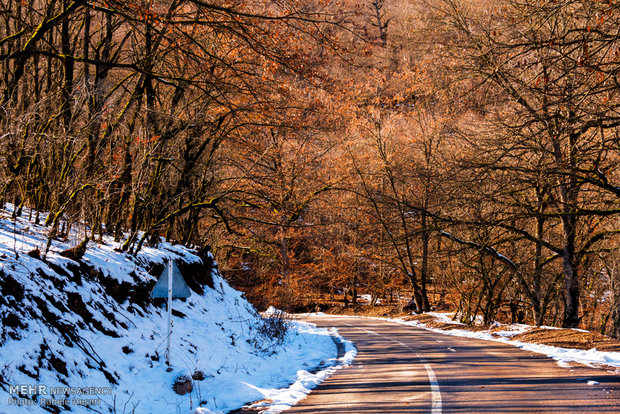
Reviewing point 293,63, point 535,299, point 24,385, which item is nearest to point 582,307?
point 535,299

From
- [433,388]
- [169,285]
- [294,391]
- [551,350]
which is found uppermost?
[169,285]

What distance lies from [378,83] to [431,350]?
67.8 feet

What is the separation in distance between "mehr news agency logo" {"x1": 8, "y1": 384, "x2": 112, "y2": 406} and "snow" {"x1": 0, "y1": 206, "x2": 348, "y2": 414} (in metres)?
0.02

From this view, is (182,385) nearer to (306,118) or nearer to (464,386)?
(464,386)

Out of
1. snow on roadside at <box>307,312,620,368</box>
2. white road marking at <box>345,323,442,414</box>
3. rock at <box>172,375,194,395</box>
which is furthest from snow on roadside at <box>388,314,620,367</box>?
rock at <box>172,375,194,395</box>

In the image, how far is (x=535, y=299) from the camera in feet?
62.6

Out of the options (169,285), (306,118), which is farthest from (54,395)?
(306,118)

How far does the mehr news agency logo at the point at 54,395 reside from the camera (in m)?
5.04

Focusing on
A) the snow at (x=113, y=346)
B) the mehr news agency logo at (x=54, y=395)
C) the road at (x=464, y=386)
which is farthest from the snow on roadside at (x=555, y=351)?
the mehr news agency logo at (x=54, y=395)

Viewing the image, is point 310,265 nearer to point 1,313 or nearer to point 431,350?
point 431,350

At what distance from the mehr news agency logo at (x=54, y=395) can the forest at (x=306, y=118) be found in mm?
2844

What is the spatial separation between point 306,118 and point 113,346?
34.5 feet

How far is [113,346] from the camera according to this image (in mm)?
7402

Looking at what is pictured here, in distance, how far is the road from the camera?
6312 mm
